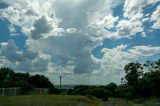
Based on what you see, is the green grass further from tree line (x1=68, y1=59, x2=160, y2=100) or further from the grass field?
tree line (x1=68, y1=59, x2=160, y2=100)

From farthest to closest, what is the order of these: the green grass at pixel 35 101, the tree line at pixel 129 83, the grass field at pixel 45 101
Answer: the tree line at pixel 129 83
the grass field at pixel 45 101
the green grass at pixel 35 101

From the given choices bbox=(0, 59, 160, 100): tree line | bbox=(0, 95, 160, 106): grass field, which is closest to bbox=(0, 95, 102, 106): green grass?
bbox=(0, 95, 160, 106): grass field

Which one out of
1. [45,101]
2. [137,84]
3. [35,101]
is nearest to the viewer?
[35,101]

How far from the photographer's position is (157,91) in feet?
294

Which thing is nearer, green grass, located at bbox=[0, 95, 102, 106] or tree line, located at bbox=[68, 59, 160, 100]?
green grass, located at bbox=[0, 95, 102, 106]

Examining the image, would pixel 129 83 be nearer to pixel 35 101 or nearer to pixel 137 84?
pixel 137 84

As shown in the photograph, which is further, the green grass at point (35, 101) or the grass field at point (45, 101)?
the grass field at point (45, 101)

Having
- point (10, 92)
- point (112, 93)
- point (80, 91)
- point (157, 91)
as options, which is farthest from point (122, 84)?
point (10, 92)

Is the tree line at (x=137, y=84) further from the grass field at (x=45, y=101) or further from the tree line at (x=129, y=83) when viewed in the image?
the grass field at (x=45, y=101)

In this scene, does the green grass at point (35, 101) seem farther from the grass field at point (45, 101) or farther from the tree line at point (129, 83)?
the tree line at point (129, 83)

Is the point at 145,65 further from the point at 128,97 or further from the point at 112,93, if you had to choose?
the point at 112,93

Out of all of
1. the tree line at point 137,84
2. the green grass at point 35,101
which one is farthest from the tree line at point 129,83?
the green grass at point 35,101

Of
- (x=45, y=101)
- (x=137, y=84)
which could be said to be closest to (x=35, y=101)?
(x=45, y=101)

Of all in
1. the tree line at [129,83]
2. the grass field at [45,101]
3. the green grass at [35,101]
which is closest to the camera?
the green grass at [35,101]
